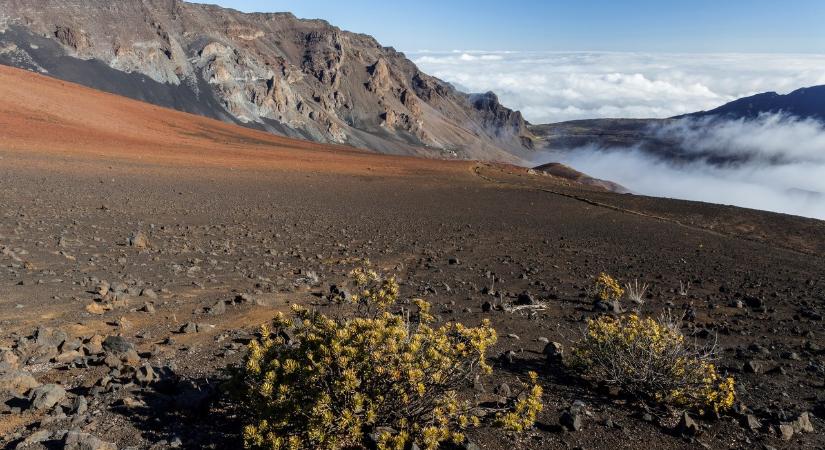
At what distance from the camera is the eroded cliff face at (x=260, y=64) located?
252 ft

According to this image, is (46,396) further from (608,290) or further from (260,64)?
(260,64)

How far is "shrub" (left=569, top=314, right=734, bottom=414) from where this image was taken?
179 inches

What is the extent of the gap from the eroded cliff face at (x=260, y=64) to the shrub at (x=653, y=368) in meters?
82.4

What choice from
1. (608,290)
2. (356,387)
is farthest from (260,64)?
(356,387)

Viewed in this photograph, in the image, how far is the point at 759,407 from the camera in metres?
4.76

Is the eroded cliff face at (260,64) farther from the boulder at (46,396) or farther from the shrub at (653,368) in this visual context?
the shrub at (653,368)

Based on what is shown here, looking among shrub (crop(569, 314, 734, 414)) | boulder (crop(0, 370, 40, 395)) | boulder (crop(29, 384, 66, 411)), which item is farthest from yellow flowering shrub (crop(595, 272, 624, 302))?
boulder (crop(0, 370, 40, 395))

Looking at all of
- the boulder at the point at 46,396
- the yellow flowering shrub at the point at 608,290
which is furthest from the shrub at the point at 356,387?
the yellow flowering shrub at the point at 608,290

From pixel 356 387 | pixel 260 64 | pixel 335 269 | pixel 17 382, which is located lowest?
pixel 335 269

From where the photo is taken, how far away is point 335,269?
926 centimetres

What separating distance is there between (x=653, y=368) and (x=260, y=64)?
10329 cm

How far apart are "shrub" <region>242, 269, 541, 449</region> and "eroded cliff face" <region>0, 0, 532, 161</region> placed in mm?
82152

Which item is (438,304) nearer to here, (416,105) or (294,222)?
(294,222)

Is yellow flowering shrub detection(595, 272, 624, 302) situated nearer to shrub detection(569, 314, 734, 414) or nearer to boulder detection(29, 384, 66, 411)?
shrub detection(569, 314, 734, 414)
